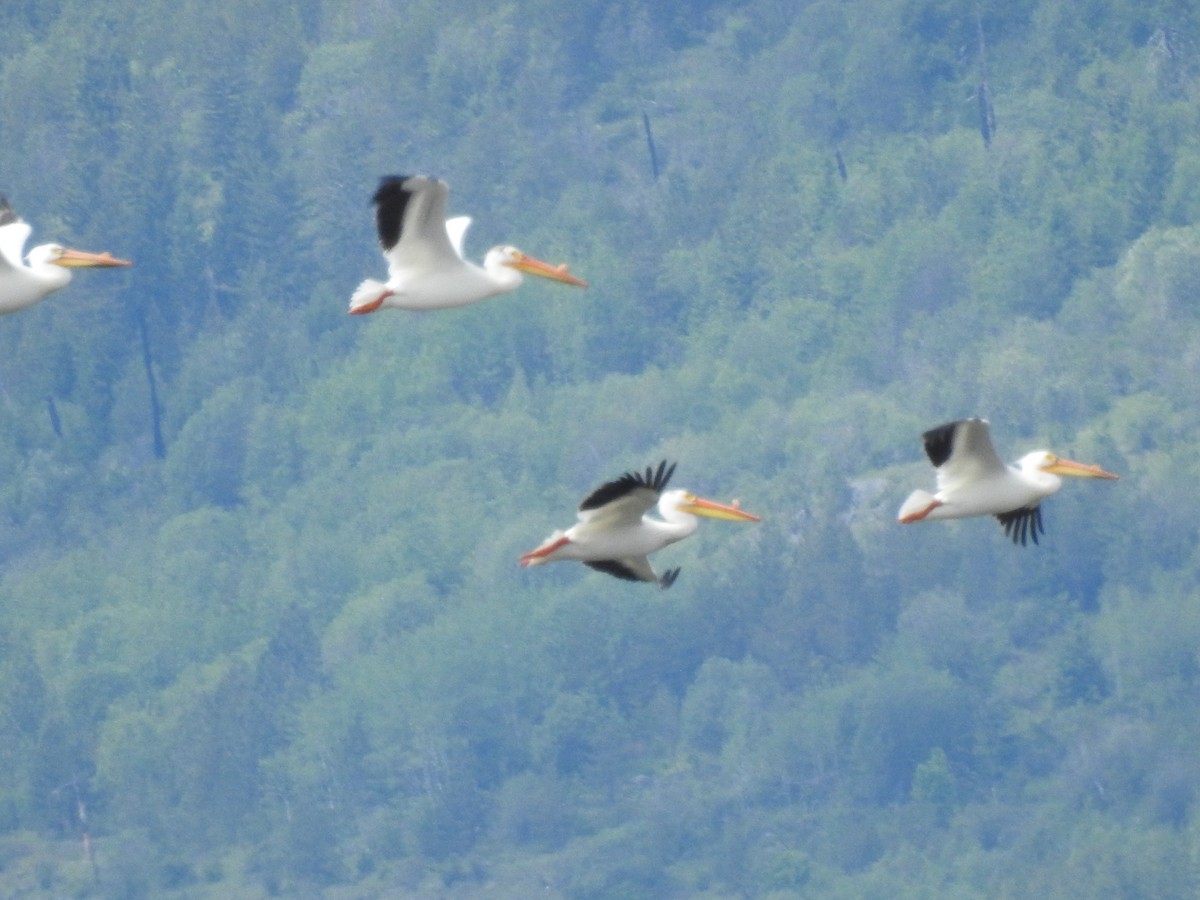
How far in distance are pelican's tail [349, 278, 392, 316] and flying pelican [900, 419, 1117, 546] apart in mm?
3689

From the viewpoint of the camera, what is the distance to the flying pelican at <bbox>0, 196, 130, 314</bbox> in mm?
23156

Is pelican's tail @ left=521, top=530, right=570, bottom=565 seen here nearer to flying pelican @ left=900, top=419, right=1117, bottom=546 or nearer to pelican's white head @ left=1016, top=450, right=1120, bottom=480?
flying pelican @ left=900, top=419, right=1117, bottom=546

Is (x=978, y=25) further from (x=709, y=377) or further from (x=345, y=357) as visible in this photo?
(x=345, y=357)

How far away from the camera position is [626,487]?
21297mm

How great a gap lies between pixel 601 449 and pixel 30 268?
47.0 meters

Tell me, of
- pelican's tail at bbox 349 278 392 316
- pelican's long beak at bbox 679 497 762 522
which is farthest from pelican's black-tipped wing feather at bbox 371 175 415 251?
pelican's long beak at bbox 679 497 762 522

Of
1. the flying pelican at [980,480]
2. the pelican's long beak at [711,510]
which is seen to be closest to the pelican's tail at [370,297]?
the pelican's long beak at [711,510]

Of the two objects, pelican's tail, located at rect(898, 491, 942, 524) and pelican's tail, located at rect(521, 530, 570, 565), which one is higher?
pelican's tail, located at rect(521, 530, 570, 565)

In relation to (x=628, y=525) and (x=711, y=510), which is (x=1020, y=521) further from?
(x=628, y=525)

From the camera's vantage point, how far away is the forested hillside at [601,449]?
6212 centimetres

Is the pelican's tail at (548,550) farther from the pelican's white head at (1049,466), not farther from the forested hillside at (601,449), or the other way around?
the forested hillside at (601,449)

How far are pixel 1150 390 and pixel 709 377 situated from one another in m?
9.42

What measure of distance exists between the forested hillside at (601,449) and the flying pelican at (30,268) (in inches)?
1416

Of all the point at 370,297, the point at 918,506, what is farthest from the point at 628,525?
the point at 370,297
